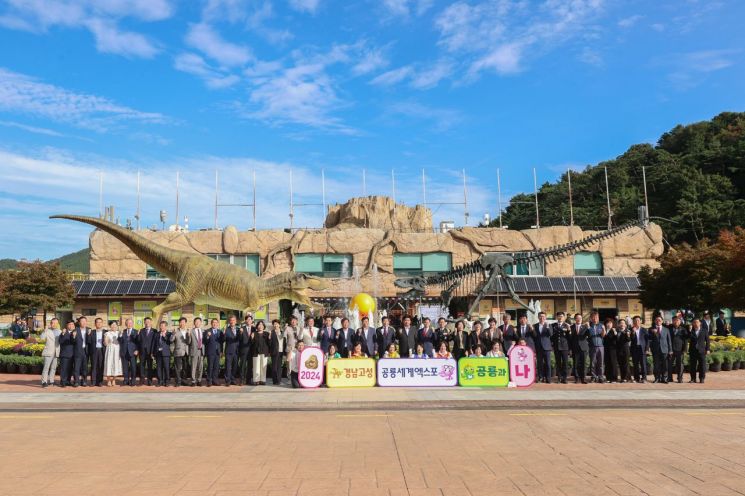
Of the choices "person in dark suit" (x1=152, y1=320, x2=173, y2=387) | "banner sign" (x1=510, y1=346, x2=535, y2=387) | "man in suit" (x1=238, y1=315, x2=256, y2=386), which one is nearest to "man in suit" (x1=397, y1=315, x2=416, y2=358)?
"banner sign" (x1=510, y1=346, x2=535, y2=387)

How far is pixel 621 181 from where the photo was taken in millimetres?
69438

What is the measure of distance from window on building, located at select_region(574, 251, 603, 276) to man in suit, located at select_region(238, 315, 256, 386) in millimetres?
36665

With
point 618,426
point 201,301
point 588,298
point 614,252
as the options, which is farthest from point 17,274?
point 614,252

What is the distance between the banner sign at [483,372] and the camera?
14.5m

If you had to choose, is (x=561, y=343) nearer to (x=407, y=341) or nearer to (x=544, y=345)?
(x=544, y=345)

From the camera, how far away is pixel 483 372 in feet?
47.7

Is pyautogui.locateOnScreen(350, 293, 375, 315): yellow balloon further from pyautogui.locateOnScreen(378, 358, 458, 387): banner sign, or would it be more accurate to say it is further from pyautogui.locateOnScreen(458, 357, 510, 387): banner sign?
pyautogui.locateOnScreen(458, 357, 510, 387): banner sign

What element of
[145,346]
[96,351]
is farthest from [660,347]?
[96,351]

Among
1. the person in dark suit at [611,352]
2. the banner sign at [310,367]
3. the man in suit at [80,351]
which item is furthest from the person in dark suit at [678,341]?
the man in suit at [80,351]

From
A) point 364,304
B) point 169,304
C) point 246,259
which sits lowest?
point 169,304

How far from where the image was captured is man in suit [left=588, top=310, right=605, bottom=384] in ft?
50.6

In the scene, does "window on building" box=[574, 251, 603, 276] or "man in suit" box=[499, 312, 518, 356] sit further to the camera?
"window on building" box=[574, 251, 603, 276]

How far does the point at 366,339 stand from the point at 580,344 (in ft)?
18.8

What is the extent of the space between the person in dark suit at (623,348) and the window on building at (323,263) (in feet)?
107
